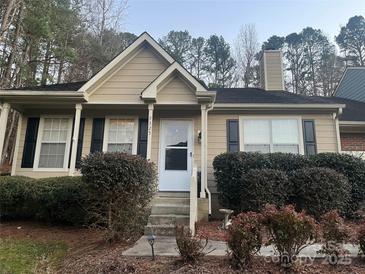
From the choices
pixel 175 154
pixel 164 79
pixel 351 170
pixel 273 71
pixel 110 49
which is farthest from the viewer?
pixel 110 49

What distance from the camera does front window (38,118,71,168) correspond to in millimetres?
9227

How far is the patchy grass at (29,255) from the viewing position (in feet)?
15.5

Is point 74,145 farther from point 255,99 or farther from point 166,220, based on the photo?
point 255,99

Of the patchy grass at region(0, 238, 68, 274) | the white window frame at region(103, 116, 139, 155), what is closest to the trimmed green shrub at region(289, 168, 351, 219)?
the white window frame at region(103, 116, 139, 155)

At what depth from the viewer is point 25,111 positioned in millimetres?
9609

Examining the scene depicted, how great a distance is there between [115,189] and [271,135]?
578 cm

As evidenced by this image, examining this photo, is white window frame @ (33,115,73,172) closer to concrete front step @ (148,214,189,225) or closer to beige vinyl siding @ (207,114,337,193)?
concrete front step @ (148,214,189,225)

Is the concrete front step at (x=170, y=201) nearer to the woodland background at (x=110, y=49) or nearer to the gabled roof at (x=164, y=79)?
the gabled roof at (x=164, y=79)

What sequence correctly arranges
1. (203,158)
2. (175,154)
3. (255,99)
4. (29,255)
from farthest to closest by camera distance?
(255,99)
(175,154)
(203,158)
(29,255)

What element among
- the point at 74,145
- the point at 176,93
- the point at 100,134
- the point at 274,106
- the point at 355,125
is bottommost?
the point at 74,145

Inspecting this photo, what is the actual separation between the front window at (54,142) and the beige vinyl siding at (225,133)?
4.69 meters

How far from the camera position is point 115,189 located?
5.44 metres

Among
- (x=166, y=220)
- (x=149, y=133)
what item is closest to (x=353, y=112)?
(x=149, y=133)

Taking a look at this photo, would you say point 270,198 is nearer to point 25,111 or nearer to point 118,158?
point 118,158
